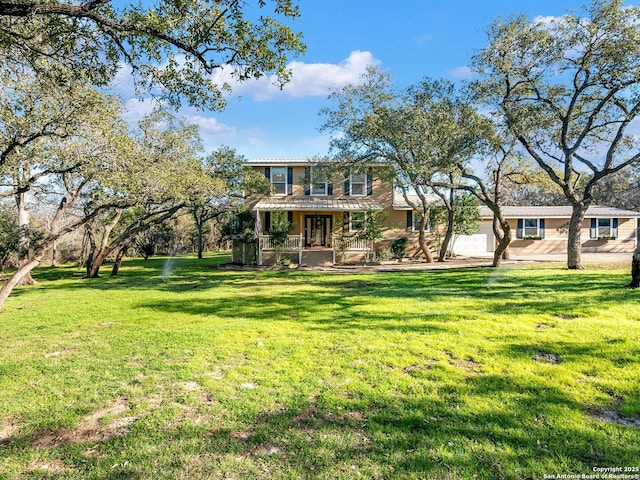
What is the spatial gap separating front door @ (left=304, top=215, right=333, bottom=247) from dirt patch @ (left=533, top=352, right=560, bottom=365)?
16176 millimetres

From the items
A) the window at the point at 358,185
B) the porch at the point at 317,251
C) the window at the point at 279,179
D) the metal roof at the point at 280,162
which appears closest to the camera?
the porch at the point at 317,251

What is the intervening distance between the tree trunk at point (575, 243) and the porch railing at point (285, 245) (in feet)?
38.4

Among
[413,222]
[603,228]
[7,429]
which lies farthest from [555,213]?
[7,429]

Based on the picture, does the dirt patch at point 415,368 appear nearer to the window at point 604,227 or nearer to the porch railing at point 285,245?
the porch railing at point 285,245

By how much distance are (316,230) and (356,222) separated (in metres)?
2.58

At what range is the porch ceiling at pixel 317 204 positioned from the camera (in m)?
18.0

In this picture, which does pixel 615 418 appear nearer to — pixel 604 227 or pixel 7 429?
pixel 7 429

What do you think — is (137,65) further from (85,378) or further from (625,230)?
(625,230)

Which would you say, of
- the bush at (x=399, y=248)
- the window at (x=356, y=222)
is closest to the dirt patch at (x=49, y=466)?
the window at (x=356, y=222)

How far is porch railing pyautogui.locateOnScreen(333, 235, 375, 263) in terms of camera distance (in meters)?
18.9

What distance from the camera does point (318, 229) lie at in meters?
20.6

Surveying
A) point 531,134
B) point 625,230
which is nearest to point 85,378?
point 531,134

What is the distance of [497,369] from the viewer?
4.05 metres

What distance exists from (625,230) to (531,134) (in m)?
15.9
